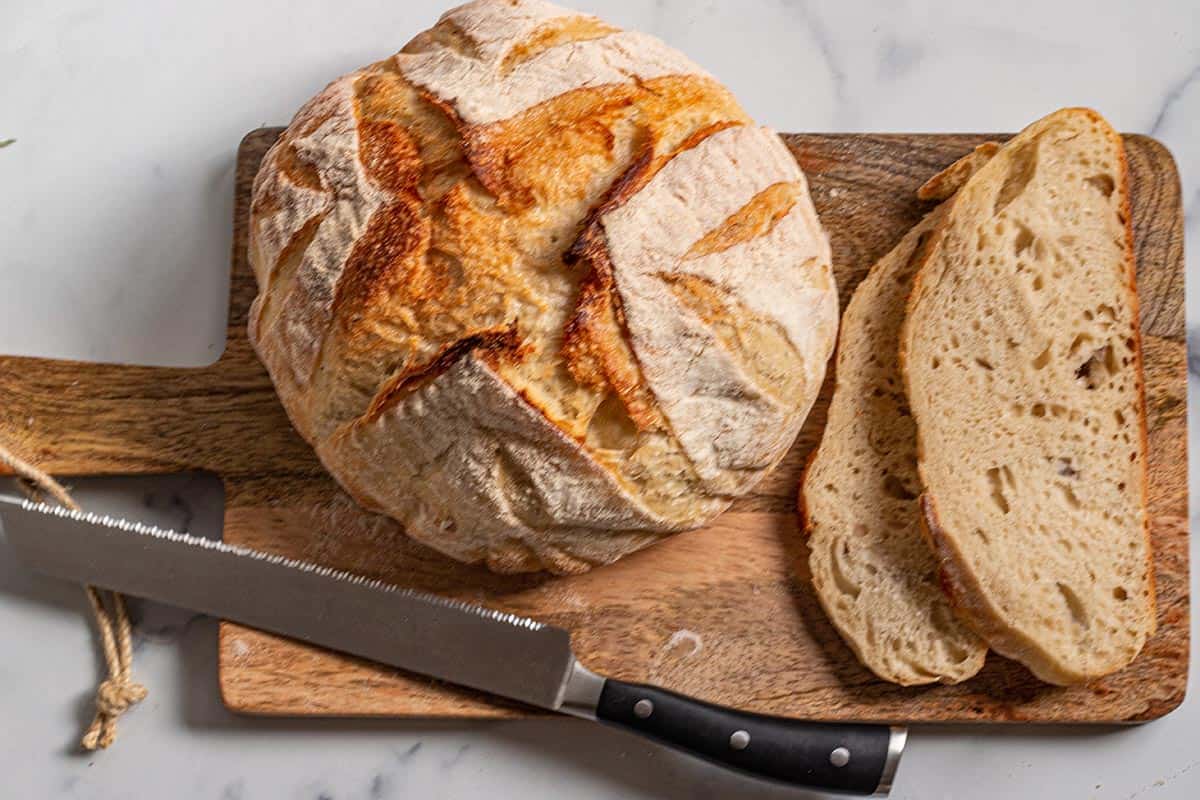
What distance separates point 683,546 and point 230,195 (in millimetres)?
1232

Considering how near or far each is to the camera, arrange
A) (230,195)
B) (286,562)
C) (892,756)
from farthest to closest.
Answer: (230,195) < (286,562) < (892,756)

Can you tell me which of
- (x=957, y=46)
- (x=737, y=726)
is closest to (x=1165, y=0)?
(x=957, y=46)

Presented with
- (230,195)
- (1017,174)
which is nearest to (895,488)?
(1017,174)

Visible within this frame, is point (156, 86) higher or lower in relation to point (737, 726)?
higher

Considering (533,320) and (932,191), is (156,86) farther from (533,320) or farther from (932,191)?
(932,191)

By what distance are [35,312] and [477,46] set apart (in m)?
1.18

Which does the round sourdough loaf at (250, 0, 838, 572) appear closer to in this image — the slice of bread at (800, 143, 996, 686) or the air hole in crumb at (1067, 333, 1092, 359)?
the slice of bread at (800, 143, 996, 686)

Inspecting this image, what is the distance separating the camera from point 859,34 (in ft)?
8.30

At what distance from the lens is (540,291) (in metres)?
1.83

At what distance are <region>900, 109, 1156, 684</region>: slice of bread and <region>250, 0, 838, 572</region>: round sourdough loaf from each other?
0.34 meters

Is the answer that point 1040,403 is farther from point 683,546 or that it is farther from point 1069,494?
point 683,546

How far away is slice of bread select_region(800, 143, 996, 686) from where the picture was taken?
2141 mm

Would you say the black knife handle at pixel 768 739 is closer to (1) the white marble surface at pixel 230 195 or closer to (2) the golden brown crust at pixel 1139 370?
(1) the white marble surface at pixel 230 195

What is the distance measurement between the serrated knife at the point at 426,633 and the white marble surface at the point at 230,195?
0.15m
